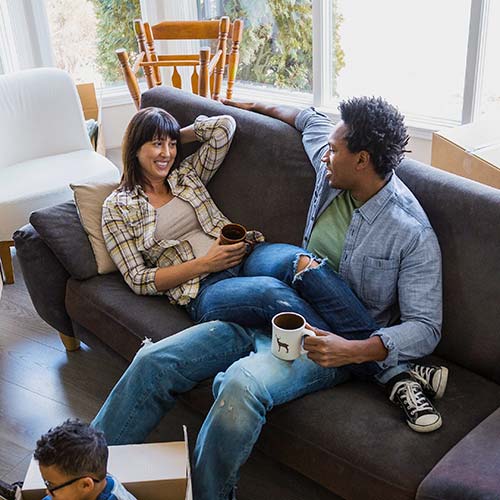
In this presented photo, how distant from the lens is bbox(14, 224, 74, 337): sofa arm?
236 cm

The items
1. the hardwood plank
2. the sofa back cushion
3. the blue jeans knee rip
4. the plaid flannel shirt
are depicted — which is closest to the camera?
the sofa back cushion

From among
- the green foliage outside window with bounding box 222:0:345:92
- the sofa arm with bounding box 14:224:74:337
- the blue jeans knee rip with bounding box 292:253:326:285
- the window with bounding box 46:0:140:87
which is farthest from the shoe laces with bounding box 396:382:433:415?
the window with bounding box 46:0:140:87

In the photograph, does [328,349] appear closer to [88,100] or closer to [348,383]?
[348,383]

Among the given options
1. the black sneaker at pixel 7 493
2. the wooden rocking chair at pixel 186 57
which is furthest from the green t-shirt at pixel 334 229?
the wooden rocking chair at pixel 186 57

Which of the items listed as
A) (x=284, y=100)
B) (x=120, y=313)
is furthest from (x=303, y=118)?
(x=284, y=100)

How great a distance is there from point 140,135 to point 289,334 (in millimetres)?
911

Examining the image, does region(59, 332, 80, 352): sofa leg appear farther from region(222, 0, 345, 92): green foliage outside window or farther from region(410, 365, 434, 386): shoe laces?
region(222, 0, 345, 92): green foliage outside window

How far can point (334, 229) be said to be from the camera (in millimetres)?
1992

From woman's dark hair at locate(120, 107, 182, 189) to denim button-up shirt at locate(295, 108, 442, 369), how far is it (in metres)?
0.72

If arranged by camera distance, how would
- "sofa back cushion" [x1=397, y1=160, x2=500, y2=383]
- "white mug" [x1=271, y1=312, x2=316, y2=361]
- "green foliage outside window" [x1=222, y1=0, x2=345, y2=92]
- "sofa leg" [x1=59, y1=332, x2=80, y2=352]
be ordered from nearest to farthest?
1. "white mug" [x1=271, y1=312, x2=316, y2=361]
2. "sofa back cushion" [x1=397, y1=160, x2=500, y2=383]
3. "sofa leg" [x1=59, y1=332, x2=80, y2=352]
4. "green foliage outside window" [x1=222, y1=0, x2=345, y2=92]

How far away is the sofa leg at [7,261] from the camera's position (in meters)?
3.11

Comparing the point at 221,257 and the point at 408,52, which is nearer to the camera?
the point at 221,257

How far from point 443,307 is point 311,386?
16.8 inches

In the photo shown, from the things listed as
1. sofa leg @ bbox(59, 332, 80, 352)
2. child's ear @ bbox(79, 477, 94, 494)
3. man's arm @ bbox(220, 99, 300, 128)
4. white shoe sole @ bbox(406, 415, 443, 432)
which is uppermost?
man's arm @ bbox(220, 99, 300, 128)
